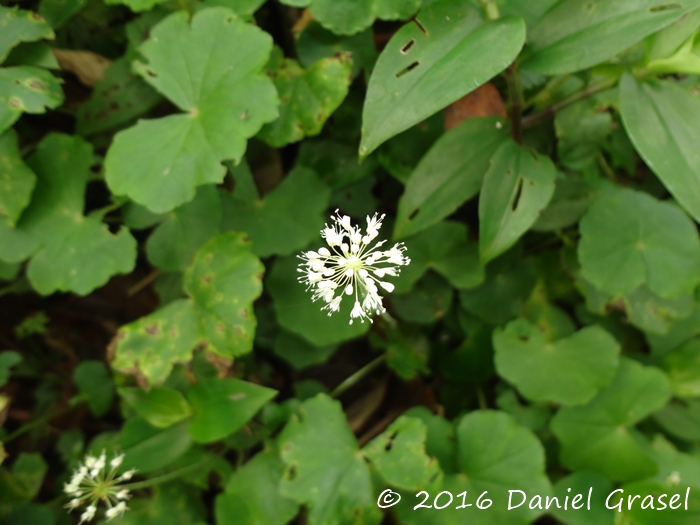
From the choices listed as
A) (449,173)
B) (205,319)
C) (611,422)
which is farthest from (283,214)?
(611,422)

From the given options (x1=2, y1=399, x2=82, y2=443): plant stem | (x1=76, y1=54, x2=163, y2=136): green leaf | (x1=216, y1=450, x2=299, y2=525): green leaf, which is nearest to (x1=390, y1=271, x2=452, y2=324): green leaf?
(x1=216, y1=450, x2=299, y2=525): green leaf

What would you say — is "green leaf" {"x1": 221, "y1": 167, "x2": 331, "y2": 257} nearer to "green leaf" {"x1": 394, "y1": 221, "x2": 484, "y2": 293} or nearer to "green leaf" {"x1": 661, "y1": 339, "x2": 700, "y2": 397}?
"green leaf" {"x1": 394, "y1": 221, "x2": 484, "y2": 293}

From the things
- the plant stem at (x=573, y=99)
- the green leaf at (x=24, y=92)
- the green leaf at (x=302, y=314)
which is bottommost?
the green leaf at (x=302, y=314)

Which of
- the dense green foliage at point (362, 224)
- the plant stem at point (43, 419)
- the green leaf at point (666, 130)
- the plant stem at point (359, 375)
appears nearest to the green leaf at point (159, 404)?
the dense green foliage at point (362, 224)

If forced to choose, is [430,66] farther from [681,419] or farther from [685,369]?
[681,419]

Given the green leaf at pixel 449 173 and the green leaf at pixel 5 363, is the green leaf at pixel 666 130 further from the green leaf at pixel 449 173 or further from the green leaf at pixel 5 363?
the green leaf at pixel 5 363

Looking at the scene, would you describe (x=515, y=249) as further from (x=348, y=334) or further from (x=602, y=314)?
(x=348, y=334)
